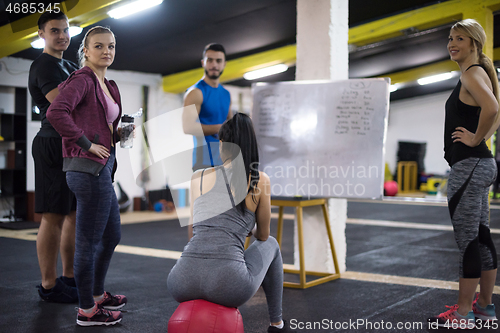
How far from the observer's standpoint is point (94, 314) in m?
2.09

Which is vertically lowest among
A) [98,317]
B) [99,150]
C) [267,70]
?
[98,317]

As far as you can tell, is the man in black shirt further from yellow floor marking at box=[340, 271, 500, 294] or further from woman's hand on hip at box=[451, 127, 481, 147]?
woman's hand on hip at box=[451, 127, 481, 147]

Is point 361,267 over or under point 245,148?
under

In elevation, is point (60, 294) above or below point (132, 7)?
below

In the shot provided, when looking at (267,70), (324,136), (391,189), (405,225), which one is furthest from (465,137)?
(391,189)

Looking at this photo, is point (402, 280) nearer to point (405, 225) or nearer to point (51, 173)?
point (51, 173)

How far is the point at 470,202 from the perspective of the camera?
6.84 feet

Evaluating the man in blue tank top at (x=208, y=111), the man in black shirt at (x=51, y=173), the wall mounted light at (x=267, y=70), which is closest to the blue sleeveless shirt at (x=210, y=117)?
the man in blue tank top at (x=208, y=111)

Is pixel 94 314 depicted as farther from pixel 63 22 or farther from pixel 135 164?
pixel 135 164

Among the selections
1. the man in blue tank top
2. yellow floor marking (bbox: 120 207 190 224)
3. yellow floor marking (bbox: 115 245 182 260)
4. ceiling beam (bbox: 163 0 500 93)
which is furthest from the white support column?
yellow floor marking (bbox: 120 207 190 224)

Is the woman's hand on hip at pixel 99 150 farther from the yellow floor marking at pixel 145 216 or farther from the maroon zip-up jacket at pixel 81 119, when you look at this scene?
the yellow floor marking at pixel 145 216

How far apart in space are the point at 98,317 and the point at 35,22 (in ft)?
12.9

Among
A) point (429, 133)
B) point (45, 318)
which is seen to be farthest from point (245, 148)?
point (429, 133)

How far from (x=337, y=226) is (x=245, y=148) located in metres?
1.80
